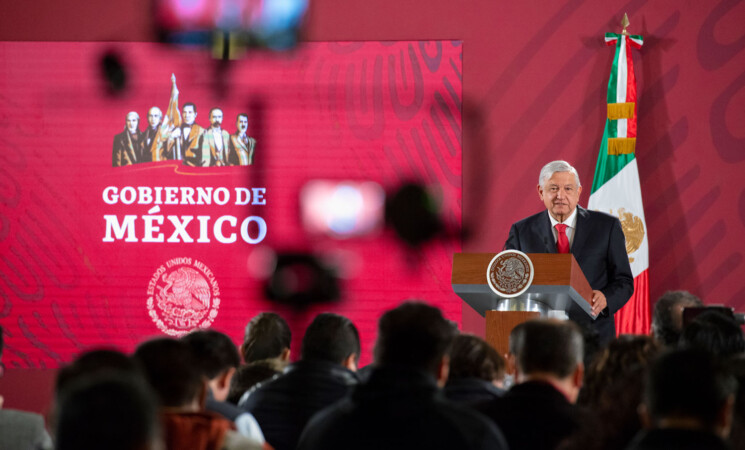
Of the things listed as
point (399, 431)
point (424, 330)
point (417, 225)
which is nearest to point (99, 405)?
point (399, 431)

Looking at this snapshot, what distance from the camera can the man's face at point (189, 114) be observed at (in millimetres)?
6469

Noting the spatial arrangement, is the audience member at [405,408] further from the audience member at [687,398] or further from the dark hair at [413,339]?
the audience member at [687,398]

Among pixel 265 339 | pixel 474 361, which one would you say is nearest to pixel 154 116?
pixel 265 339

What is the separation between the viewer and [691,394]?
4.78 ft

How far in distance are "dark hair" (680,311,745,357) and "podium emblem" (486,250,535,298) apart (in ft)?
2.13

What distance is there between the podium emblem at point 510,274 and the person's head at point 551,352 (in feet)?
3.61

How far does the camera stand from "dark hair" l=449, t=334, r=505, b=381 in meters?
2.78

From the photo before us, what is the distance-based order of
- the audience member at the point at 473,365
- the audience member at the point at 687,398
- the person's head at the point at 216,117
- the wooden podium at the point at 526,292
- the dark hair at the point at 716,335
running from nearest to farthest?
the audience member at the point at 687,398 → the audience member at the point at 473,365 → the dark hair at the point at 716,335 → the wooden podium at the point at 526,292 → the person's head at the point at 216,117

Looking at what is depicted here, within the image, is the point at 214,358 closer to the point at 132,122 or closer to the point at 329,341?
the point at 329,341

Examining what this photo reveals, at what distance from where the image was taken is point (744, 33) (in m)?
6.18

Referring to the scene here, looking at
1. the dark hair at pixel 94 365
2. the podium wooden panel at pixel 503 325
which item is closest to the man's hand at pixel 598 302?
the podium wooden panel at pixel 503 325

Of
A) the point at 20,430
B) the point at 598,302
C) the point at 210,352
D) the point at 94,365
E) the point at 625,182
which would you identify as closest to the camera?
the point at 94,365

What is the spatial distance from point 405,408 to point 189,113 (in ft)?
16.5

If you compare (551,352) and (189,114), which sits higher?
(189,114)
